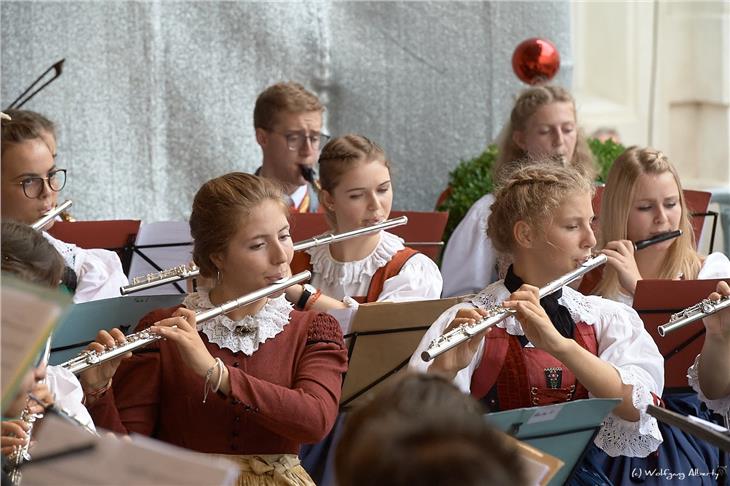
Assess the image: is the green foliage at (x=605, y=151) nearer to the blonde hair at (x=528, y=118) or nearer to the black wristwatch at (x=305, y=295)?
the blonde hair at (x=528, y=118)

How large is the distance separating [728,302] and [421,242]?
1272 millimetres

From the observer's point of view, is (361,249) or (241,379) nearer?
(241,379)

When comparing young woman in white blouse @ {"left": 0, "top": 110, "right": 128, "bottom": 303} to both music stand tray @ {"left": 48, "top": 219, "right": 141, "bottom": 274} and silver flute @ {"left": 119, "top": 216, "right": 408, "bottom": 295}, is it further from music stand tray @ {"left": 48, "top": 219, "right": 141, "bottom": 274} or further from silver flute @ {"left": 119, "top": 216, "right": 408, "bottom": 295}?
silver flute @ {"left": 119, "top": 216, "right": 408, "bottom": 295}

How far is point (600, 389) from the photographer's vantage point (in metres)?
2.88

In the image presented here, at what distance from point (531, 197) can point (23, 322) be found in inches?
81.9

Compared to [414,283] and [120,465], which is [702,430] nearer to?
[120,465]

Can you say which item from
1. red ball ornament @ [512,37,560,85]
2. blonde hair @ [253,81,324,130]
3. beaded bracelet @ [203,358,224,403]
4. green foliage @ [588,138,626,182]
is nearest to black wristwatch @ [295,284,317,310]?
beaded bracelet @ [203,358,224,403]

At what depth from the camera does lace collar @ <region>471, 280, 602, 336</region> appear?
3.09 m

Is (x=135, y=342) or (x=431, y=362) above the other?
(x=135, y=342)

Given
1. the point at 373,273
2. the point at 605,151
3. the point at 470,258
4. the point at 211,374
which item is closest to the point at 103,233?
the point at 373,273

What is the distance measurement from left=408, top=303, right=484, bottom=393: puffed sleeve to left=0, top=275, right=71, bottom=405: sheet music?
1.65m

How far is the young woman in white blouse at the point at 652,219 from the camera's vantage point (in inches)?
152

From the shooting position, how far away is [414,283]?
3.79 meters

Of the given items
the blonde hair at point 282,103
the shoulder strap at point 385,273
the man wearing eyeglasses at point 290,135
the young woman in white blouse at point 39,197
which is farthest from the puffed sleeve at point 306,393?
the blonde hair at point 282,103
